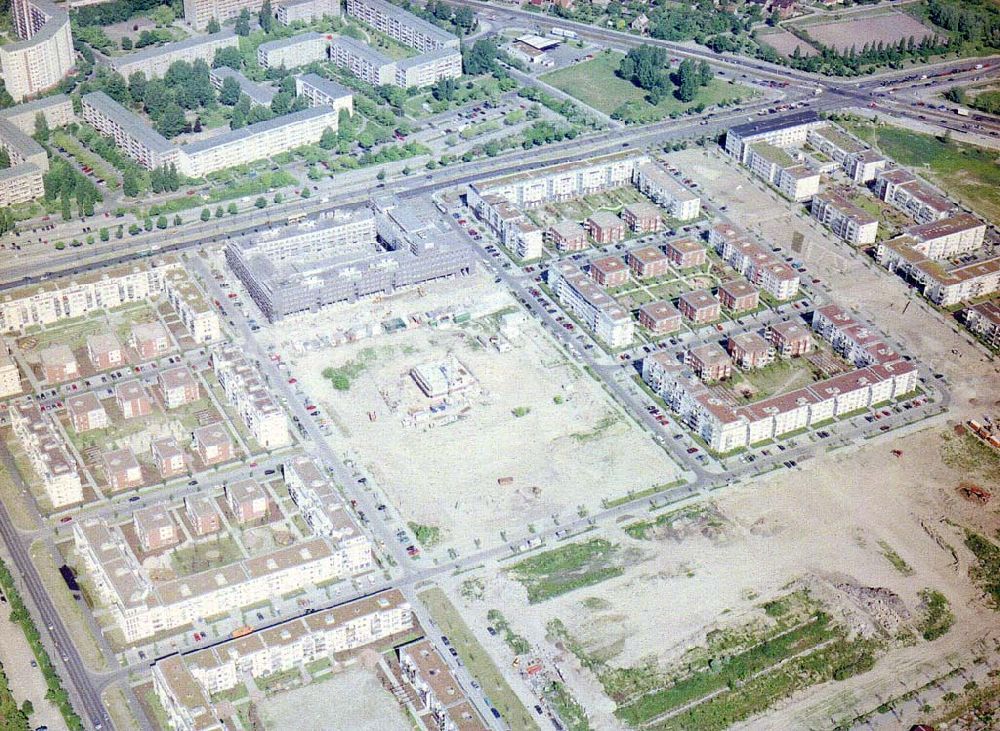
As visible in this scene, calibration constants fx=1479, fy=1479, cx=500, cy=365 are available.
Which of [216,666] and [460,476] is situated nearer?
[216,666]

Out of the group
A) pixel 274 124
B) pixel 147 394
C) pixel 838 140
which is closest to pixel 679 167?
pixel 838 140

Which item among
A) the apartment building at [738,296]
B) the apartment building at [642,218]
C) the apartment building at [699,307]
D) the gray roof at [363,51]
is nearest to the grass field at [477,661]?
the apartment building at [699,307]

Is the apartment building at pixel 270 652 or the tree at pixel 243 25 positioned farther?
the tree at pixel 243 25

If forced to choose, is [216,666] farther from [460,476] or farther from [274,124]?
[274,124]

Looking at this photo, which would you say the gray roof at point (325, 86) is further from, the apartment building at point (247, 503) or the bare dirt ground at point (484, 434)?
the apartment building at point (247, 503)

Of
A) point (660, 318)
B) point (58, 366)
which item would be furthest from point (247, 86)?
point (660, 318)

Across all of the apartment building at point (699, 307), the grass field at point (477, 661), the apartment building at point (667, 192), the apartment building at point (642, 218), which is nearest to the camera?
the grass field at point (477, 661)
